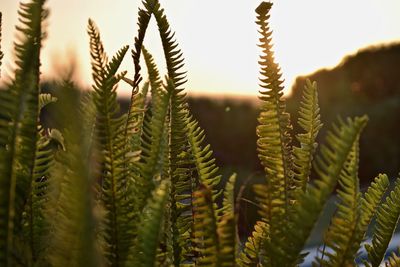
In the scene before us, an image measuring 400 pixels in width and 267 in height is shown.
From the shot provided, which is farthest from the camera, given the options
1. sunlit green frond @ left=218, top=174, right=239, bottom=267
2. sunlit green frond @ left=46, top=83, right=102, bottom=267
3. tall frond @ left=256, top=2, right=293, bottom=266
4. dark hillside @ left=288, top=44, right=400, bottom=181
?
dark hillside @ left=288, top=44, right=400, bottom=181

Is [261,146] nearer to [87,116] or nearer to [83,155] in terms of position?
[87,116]

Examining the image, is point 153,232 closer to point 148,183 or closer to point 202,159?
point 148,183

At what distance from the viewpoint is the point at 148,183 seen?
19.7 inches

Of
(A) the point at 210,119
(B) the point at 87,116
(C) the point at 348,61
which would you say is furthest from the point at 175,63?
(C) the point at 348,61

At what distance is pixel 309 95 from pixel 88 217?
0.34 meters

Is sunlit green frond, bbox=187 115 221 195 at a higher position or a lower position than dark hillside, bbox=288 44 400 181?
lower

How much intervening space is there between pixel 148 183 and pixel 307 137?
18 cm

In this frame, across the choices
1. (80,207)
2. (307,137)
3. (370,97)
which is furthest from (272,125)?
(370,97)

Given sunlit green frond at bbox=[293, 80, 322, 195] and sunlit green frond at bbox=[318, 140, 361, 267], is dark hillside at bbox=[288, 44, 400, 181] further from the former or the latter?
sunlit green frond at bbox=[318, 140, 361, 267]

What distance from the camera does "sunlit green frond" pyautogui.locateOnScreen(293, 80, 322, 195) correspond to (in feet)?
1.89

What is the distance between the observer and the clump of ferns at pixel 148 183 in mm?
389

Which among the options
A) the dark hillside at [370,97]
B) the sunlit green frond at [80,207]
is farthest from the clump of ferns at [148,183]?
the dark hillside at [370,97]

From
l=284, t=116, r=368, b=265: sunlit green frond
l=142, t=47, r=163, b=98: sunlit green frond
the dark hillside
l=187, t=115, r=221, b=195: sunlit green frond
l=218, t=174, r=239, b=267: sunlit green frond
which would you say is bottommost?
l=218, t=174, r=239, b=267: sunlit green frond

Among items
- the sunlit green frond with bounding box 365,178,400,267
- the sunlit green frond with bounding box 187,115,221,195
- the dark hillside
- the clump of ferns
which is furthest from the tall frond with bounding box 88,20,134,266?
the dark hillside
